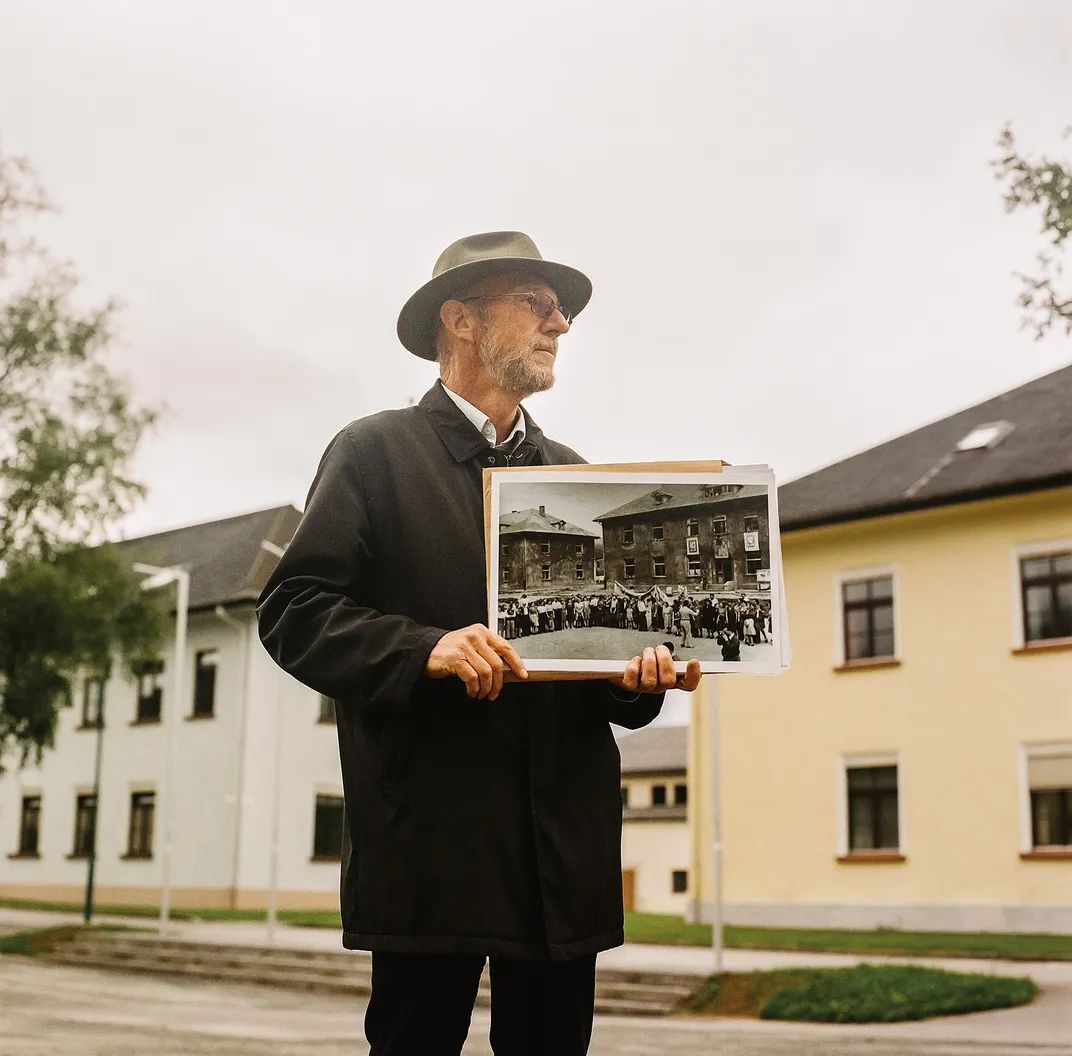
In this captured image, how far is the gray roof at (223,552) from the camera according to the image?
35969 mm

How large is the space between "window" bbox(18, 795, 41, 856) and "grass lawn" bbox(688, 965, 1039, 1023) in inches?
1201

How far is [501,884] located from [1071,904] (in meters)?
22.7

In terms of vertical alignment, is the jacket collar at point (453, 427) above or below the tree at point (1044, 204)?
below

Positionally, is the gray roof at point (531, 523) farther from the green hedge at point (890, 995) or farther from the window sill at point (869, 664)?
the window sill at point (869, 664)

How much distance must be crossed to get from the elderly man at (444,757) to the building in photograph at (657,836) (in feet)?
177

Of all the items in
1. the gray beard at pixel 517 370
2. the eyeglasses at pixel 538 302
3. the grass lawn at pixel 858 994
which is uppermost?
the eyeglasses at pixel 538 302

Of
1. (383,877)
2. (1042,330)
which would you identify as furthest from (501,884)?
(1042,330)

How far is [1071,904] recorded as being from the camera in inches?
909

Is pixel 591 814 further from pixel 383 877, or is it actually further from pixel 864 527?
pixel 864 527

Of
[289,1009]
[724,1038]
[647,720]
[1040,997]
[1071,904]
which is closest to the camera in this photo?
[647,720]

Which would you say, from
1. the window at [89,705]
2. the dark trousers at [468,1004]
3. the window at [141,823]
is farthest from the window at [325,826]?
the dark trousers at [468,1004]

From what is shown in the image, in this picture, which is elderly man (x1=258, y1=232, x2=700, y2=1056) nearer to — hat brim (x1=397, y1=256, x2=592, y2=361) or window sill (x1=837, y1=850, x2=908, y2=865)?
hat brim (x1=397, y1=256, x2=592, y2=361)

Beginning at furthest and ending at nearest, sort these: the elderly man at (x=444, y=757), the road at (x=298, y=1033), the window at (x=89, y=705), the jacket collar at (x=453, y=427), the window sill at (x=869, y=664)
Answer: the window at (x=89, y=705), the window sill at (x=869, y=664), the road at (x=298, y=1033), the jacket collar at (x=453, y=427), the elderly man at (x=444, y=757)

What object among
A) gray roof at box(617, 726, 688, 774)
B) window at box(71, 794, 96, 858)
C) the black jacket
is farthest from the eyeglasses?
gray roof at box(617, 726, 688, 774)
